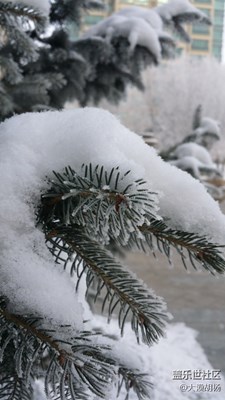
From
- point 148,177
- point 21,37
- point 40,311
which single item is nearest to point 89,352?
point 40,311

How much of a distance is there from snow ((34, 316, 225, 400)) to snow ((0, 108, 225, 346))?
129 cm

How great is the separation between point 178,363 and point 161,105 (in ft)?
96.3

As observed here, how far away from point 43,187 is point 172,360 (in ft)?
12.7

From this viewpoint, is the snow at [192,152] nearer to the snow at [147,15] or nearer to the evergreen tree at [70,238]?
the snow at [147,15]

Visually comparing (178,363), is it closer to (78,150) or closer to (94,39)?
(94,39)

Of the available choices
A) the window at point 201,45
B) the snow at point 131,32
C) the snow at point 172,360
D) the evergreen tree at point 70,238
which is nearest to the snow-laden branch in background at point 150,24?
the snow at point 131,32

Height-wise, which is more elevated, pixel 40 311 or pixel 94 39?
pixel 94 39

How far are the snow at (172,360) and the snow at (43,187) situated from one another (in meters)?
1.29

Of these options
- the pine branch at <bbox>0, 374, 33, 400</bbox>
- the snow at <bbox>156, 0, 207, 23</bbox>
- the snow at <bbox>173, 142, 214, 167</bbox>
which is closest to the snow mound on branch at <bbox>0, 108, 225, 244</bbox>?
the pine branch at <bbox>0, 374, 33, 400</bbox>

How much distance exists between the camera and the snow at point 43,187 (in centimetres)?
81

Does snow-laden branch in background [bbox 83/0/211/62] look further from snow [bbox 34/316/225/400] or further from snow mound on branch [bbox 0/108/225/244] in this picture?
snow mound on branch [bbox 0/108/225/244]

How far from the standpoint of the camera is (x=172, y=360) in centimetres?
431

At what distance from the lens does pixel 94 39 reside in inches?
134

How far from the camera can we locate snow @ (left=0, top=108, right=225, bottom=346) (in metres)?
0.81
